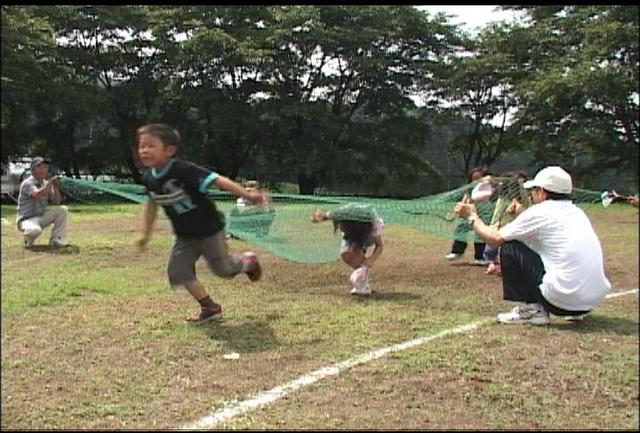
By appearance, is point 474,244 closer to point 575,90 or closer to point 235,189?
point 235,189

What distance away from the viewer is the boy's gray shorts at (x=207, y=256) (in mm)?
2354

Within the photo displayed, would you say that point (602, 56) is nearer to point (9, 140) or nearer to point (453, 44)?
point (453, 44)

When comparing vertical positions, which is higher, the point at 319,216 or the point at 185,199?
the point at 185,199

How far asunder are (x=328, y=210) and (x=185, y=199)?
4.73 feet

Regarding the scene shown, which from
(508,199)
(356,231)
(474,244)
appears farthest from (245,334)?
(474,244)

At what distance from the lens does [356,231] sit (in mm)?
3803

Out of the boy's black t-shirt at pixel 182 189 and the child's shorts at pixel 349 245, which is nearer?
the boy's black t-shirt at pixel 182 189

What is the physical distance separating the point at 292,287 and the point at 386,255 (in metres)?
1.53

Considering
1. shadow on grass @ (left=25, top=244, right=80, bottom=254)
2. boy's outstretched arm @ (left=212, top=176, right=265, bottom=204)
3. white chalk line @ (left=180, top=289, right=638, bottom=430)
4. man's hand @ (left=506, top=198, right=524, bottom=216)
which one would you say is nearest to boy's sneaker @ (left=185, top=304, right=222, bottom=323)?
white chalk line @ (left=180, top=289, right=638, bottom=430)

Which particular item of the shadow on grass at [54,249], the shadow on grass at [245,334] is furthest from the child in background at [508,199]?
the shadow on grass at [54,249]

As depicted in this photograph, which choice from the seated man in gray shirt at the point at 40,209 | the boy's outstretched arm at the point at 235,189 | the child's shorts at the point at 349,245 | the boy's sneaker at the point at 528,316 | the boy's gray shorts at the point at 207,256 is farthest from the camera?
the seated man in gray shirt at the point at 40,209

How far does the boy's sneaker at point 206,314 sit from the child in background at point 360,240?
2.69 ft

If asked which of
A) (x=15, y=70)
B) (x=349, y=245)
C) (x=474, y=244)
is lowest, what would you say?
(x=474, y=244)

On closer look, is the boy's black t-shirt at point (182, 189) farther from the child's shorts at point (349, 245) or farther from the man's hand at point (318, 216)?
the child's shorts at point (349, 245)
